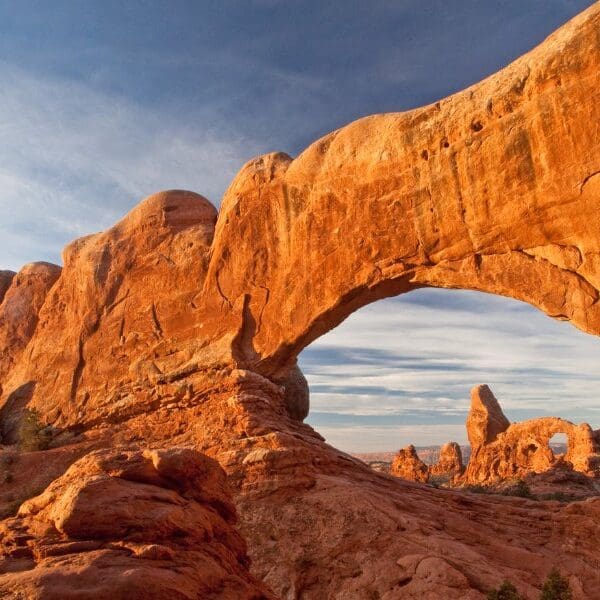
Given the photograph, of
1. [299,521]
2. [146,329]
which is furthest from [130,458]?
[146,329]

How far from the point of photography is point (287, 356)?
20.2 m

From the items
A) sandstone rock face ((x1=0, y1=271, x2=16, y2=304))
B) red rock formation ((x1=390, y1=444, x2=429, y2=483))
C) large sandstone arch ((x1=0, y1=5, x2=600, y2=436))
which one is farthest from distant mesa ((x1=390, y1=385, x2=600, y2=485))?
sandstone rock face ((x1=0, y1=271, x2=16, y2=304))

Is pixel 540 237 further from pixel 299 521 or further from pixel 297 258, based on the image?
pixel 299 521

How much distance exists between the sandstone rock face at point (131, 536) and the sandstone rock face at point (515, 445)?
30.5 meters

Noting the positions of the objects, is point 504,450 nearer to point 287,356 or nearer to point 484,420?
point 484,420

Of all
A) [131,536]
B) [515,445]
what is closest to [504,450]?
[515,445]

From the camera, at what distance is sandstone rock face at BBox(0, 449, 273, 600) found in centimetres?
540

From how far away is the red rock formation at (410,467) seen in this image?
4034 cm

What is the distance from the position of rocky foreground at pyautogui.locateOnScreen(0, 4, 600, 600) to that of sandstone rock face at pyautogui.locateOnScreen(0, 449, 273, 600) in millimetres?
26

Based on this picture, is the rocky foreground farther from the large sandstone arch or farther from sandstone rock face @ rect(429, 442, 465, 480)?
sandstone rock face @ rect(429, 442, 465, 480)

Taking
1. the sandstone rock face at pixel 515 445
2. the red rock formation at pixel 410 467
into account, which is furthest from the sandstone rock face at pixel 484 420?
the red rock formation at pixel 410 467

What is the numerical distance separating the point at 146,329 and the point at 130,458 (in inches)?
620

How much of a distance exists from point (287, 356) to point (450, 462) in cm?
3283

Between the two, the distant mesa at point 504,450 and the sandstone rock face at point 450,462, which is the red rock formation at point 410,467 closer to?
the distant mesa at point 504,450
